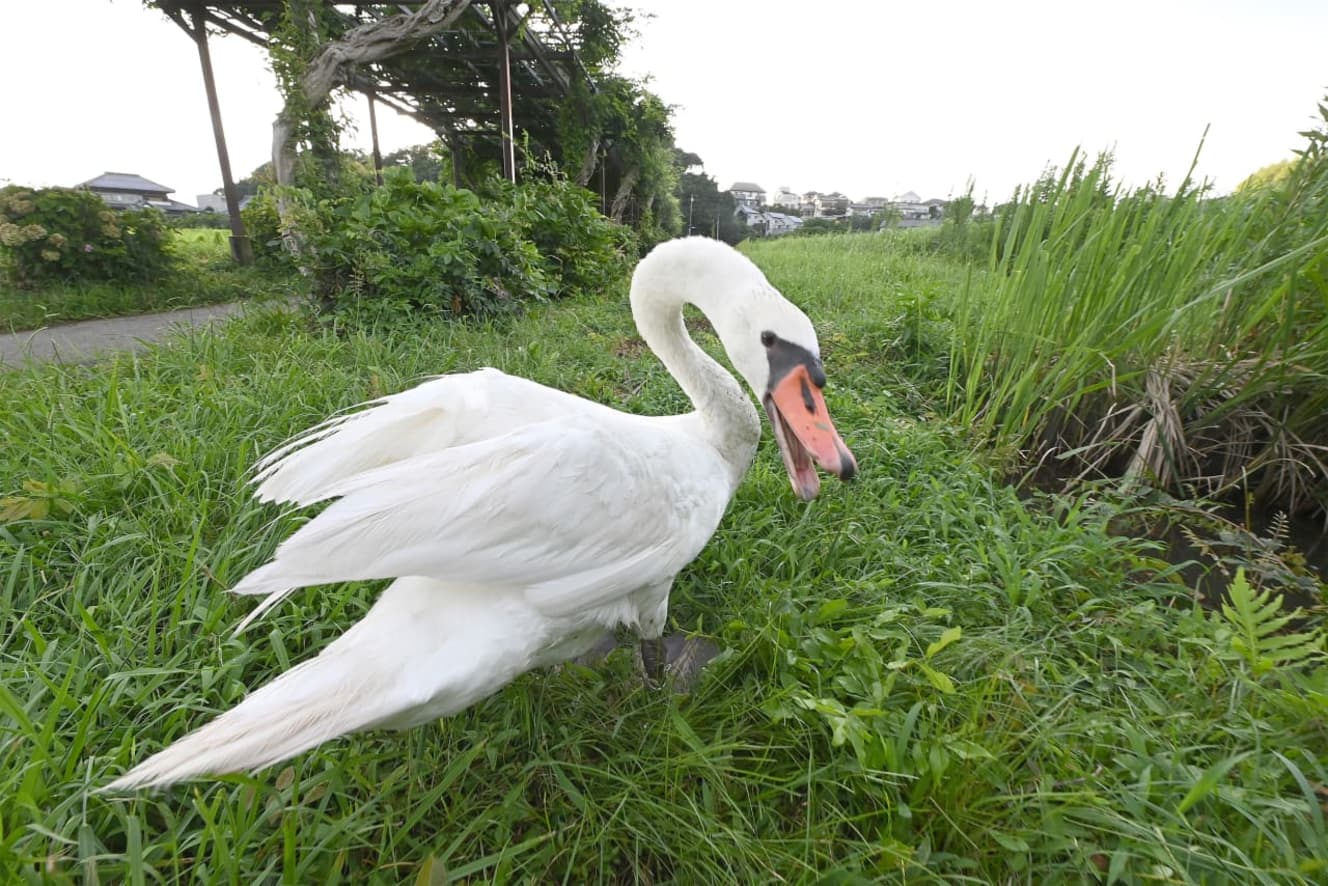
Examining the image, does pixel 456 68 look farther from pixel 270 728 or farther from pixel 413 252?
pixel 270 728

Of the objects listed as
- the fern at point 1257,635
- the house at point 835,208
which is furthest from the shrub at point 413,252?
the house at point 835,208

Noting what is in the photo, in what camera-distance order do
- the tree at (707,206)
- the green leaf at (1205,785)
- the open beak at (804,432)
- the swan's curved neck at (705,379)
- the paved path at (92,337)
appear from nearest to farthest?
1. the green leaf at (1205,785)
2. the open beak at (804,432)
3. the swan's curved neck at (705,379)
4. the paved path at (92,337)
5. the tree at (707,206)

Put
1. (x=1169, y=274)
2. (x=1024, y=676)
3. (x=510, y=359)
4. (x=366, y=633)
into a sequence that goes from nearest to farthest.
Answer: (x=366, y=633) → (x=1024, y=676) → (x=1169, y=274) → (x=510, y=359)

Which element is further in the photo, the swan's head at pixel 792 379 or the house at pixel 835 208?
the house at pixel 835 208

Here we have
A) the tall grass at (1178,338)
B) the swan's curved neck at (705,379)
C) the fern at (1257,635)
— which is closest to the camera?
the fern at (1257,635)

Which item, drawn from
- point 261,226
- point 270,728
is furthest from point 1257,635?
point 261,226

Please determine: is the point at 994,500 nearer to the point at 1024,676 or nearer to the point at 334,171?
the point at 1024,676

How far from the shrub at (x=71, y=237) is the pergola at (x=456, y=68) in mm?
1891

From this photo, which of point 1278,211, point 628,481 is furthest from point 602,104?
point 628,481

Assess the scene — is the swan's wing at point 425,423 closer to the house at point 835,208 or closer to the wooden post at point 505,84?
the wooden post at point 505,84

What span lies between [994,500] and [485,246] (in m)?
3.82

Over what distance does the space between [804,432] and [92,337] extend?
5.93m

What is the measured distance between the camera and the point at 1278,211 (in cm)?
221

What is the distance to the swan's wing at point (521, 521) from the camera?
39.6 inches
